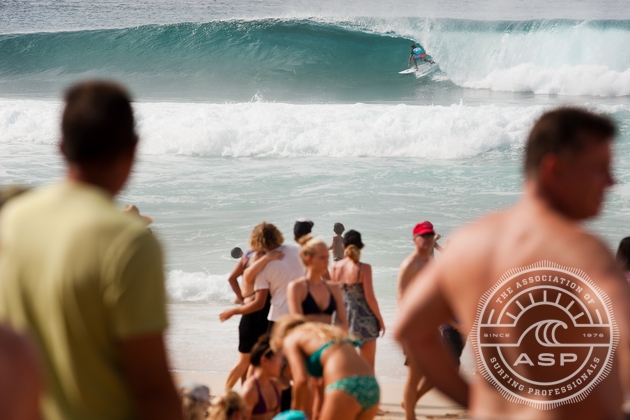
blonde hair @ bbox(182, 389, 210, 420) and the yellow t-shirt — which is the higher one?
the yellow t-shirt

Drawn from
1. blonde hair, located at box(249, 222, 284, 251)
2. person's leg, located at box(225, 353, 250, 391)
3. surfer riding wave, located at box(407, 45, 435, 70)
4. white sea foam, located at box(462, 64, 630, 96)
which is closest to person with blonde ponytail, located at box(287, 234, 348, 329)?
blonde hair, located at box(249, 222, 284, 251)

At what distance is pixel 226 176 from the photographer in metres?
15.8

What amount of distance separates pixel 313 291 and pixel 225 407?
4.35ft

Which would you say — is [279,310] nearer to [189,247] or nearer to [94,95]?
[94,95]

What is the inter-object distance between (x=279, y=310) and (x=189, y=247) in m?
5.77

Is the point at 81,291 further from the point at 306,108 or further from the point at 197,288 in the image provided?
the point at 306,108

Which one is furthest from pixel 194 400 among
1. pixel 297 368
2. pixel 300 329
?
pixel 300 329

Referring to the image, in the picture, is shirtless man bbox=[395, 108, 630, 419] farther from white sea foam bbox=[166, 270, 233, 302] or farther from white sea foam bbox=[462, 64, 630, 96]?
white sea foam bbox=[462, 64, 630, 96]

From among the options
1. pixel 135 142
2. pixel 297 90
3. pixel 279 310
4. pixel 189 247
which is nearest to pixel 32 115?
pixel 297 90

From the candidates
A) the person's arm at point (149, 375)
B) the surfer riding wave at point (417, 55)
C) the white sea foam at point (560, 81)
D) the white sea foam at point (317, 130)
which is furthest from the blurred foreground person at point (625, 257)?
the surfer riding wave at point (417, 55)

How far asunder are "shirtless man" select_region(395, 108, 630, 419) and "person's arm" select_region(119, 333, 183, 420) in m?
0.58

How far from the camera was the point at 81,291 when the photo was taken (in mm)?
1483

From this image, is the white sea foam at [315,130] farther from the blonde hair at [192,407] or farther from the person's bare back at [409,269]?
the blonde hair at [192,407]

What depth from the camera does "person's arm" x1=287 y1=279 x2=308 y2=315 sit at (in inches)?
183
